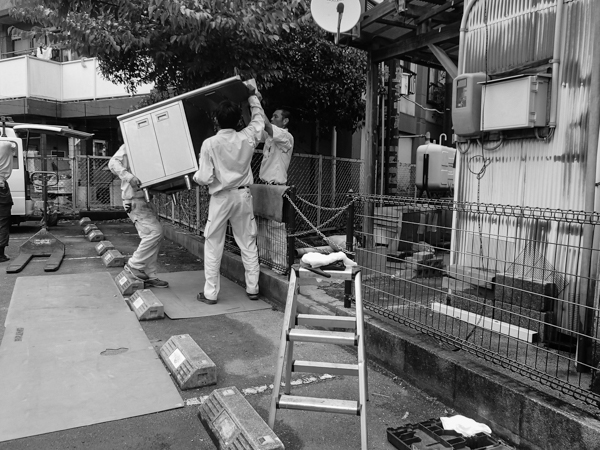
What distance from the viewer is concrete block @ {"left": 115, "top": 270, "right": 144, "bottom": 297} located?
6.00m

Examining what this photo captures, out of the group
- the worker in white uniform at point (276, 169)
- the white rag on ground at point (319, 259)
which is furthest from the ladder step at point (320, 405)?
the worker in white uniform at point (276, 169)

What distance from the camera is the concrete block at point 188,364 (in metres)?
3.63

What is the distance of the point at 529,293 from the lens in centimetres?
349

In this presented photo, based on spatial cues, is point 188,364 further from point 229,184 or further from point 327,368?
point 229,184

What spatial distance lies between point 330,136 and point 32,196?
24.1 ft

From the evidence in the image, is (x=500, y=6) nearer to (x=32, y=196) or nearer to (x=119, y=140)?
(x=32, y=196)

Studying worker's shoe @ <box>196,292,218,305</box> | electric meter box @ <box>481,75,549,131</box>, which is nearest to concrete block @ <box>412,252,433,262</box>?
electric meter box @ <box>481,75,549,131</box>

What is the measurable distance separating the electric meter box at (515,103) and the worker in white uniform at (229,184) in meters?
2.61

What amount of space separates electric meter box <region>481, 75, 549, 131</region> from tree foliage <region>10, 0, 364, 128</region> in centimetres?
362

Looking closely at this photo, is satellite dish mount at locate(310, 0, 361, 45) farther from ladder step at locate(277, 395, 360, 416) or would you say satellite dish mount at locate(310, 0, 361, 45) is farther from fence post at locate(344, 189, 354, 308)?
ladder step at locate(277, 395, 360, 416)

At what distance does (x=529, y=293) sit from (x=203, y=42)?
5.35 metres

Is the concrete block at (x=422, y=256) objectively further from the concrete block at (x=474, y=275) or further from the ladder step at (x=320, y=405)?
the ladder step at (x=320, y=405)

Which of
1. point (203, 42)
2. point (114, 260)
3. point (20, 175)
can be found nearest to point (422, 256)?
point (203, 42)

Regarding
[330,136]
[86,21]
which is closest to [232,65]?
[86,21]
